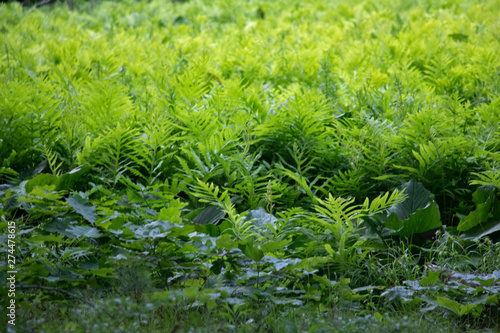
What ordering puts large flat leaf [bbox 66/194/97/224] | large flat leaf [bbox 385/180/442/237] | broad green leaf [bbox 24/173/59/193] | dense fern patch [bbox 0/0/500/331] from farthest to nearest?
broad green leaf [bbox 24/173/59/193], large flat leaf [bbox 385/180/442/237], large flat leaf [bbox 66/194/97/224], dense fern patch [bbox 0/0/500/331]

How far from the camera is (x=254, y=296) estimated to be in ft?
7.49

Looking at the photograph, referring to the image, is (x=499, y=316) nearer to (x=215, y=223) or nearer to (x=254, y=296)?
(x=254, y=296)

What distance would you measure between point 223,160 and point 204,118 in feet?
1.40

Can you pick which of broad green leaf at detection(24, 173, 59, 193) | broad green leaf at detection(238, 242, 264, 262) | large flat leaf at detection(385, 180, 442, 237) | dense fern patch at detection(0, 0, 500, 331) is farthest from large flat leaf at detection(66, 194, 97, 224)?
large flat leaf at detection(385, 180, 442, 237)

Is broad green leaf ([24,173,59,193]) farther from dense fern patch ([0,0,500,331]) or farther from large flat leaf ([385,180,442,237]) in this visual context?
large flat leaf ([385,180,442,237])

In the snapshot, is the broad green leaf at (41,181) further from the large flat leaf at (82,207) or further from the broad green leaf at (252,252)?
the broad green leaf at (252,252)

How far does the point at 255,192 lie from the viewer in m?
3.44

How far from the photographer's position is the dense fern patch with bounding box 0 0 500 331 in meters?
2.29

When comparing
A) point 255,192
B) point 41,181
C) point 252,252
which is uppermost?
point 41,181

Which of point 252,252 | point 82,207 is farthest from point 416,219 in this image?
point 82,207

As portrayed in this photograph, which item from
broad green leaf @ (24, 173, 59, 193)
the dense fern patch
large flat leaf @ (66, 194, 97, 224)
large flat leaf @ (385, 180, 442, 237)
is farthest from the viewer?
broad green leaf @ (24, 173, 59, 193)

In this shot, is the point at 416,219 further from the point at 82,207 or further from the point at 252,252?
the point at 82,207

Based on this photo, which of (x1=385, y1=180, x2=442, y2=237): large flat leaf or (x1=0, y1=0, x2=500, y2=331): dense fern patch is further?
(x1=385, y1=180, x2=442, y2=237): large flat leaf

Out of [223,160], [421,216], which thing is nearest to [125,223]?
[223,160]
